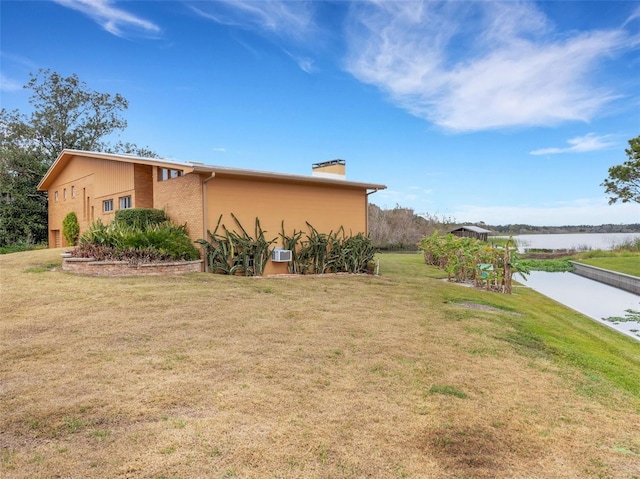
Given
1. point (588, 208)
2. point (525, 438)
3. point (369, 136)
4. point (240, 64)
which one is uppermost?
point (240, 64)

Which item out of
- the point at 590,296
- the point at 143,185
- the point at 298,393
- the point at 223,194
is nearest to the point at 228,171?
the point at 223,194

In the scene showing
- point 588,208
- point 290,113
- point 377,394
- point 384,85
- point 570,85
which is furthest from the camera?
point 588,208

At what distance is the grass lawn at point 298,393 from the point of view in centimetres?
280

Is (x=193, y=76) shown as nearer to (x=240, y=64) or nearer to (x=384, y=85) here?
(x=240, y=64)

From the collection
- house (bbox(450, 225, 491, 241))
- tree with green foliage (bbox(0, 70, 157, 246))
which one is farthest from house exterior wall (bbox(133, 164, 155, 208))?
house (bbox(450, 225, 491, 241))

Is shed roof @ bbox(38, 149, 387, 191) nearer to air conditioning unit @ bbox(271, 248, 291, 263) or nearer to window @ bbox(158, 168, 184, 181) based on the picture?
window @ bbox(158, 168, 184, 181)

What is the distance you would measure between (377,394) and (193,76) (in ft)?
49.9

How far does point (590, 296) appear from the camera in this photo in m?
15.1

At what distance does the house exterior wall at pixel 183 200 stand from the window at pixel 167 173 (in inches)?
4.7

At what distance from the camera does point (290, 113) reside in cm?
1891

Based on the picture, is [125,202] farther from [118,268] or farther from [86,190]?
[118,268]

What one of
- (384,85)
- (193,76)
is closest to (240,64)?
(193,76)

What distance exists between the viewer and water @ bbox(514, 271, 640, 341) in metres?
A: 11.1

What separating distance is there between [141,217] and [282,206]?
422 cm
